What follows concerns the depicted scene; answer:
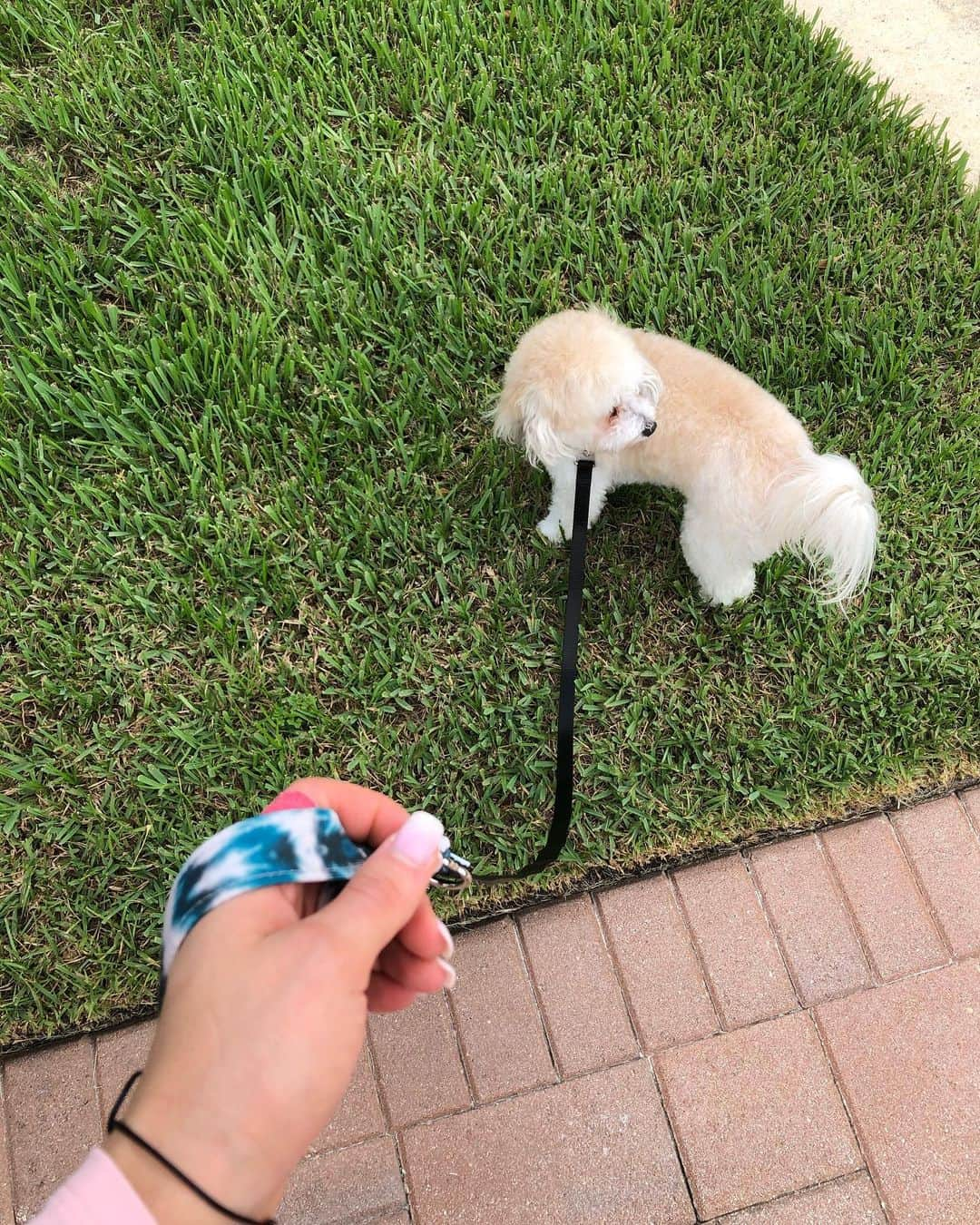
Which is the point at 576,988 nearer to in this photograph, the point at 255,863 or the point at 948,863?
the point at 948,863

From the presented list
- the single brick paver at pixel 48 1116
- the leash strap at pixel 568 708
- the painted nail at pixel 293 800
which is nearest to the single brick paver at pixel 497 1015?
the leash strap at pixel 568 708

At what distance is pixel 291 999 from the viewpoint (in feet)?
2.78

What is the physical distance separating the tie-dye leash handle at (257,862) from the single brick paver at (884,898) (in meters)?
1.48

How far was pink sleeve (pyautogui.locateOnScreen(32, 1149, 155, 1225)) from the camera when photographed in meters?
0.73

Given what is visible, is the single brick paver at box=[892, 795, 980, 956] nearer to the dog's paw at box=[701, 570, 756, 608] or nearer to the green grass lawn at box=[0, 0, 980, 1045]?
the green grass lawn at box=[0, 0, 980, 1045]

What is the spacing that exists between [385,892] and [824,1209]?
147 centimetres

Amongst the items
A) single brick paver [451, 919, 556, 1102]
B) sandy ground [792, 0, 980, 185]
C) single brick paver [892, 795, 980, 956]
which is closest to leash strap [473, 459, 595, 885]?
single brick paver [451, 919, 556, 1102]

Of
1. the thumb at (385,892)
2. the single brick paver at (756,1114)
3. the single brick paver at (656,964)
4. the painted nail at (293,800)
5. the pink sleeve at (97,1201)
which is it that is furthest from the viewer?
the single brick paver at (656,964)

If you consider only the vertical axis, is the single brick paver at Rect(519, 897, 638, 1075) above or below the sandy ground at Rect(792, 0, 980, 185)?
below

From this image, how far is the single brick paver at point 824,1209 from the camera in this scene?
167cm

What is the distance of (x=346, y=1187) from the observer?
166 cm

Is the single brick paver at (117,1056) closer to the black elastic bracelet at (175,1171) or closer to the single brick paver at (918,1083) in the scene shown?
the black elastic bracelet at (175,1171)

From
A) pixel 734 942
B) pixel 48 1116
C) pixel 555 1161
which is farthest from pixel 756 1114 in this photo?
pixel 48 1116

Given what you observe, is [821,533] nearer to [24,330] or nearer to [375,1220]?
[375,1220]
